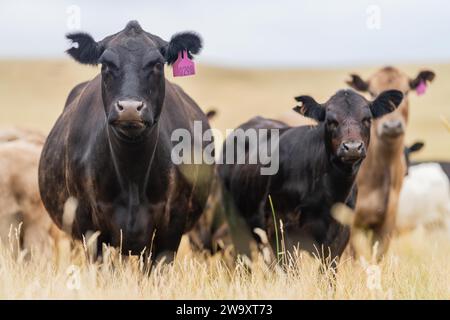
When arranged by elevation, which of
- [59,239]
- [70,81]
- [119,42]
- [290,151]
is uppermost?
[70,81]

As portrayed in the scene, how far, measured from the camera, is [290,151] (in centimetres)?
907

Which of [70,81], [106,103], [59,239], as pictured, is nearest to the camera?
[106,103]

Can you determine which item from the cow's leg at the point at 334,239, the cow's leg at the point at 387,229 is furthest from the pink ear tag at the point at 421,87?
the cow's leg at the point at 334,239

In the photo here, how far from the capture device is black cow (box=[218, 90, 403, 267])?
8.45m

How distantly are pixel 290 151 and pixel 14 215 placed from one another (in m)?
2.93

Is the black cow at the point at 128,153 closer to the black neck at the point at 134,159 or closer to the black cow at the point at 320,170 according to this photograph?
the black neck at the point at 134,159

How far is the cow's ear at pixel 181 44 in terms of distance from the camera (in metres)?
7.65

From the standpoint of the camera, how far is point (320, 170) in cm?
869

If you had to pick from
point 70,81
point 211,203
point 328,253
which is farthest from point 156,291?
point 70,81

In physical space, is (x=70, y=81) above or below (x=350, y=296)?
above

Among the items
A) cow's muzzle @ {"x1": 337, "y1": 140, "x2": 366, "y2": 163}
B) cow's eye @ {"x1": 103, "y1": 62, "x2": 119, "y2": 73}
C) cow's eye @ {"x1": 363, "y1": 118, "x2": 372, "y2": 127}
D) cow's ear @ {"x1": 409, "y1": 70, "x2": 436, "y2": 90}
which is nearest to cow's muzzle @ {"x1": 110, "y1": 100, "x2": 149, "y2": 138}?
cow's eye @ {"x1": 103, "y1": 62, "x2": 119, "y2": 73}

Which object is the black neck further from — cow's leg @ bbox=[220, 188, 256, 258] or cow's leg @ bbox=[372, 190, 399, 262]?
cow's leg @ bbox=[372, 190, 399, 262]
